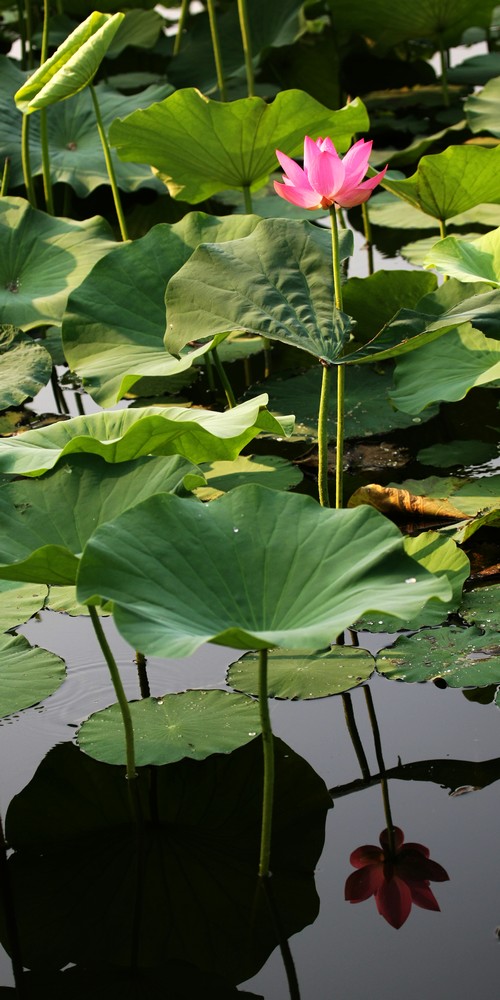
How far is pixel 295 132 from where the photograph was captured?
2730 mm

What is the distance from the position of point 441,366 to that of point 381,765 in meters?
0.99

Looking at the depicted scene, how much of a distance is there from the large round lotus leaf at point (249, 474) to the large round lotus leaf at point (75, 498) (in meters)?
0.61

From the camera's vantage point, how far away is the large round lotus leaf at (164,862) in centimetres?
121

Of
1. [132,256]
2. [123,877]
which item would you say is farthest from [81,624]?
[132,256]

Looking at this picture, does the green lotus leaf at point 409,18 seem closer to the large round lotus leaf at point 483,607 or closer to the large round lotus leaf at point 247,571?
the large round lotus leaf at point 483,607

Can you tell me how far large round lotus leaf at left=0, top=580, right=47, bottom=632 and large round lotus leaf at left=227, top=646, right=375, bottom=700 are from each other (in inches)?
14.3

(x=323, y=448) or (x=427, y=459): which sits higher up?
A: (x=323, y=448)

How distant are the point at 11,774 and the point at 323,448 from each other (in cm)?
74

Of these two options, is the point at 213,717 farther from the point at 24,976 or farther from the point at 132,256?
the point at 132,256

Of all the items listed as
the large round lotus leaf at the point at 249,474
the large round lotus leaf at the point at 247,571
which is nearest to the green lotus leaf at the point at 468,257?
the large round lotus leaf at the point at 249,474

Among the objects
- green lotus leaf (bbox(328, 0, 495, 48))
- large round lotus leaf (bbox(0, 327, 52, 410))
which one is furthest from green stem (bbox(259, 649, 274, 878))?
green lotus leaf (bbox(328, 0, 495, 48))

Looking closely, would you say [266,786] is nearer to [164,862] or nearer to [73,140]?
[164,862]

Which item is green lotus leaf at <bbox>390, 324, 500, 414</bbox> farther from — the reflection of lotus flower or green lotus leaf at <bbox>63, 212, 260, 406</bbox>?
the reflection of lotus flower

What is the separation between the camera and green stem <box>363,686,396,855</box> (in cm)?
135
